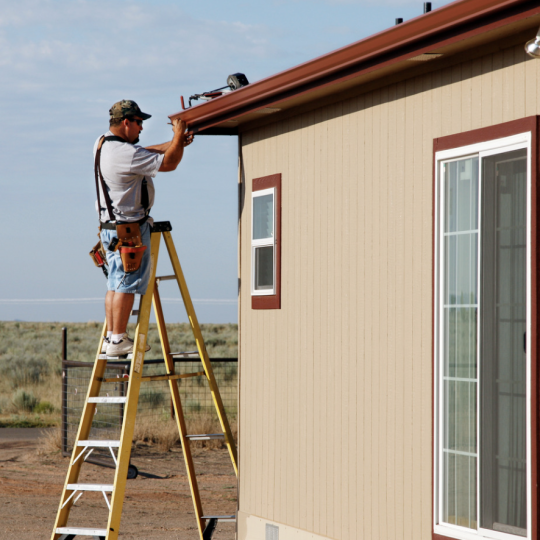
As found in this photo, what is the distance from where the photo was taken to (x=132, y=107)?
6867mm

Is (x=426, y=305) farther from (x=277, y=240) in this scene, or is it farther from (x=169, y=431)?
(x=169, y=431)

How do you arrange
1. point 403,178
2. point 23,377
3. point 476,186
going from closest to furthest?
point 476,186 → point 403,178 → point 23,377

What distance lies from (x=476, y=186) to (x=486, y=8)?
101 cm

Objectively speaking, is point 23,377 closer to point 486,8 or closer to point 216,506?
point 216,506

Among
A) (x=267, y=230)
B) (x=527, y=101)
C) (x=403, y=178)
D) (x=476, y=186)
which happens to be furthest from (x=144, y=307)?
(x=527, y=101)

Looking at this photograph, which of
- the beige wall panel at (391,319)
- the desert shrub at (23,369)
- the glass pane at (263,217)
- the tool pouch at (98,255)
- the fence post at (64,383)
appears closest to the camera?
the beige wall panel at (391,319)

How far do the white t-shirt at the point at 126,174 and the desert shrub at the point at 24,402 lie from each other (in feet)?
39.1

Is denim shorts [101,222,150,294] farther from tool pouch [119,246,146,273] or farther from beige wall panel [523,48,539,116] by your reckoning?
beige wall panel [523,48,539,116]

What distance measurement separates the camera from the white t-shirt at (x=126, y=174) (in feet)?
22.0

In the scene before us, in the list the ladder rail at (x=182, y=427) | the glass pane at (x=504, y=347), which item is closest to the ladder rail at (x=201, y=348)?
the ladder rail at (x=182, y=427)

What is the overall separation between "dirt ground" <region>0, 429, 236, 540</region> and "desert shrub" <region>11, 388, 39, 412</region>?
4217 millimetres

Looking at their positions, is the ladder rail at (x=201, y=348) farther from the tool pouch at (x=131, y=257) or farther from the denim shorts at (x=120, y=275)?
the tool pouch at (x=131, y=257)

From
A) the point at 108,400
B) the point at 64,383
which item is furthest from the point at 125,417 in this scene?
the point at 64,383

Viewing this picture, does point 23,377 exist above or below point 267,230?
below
